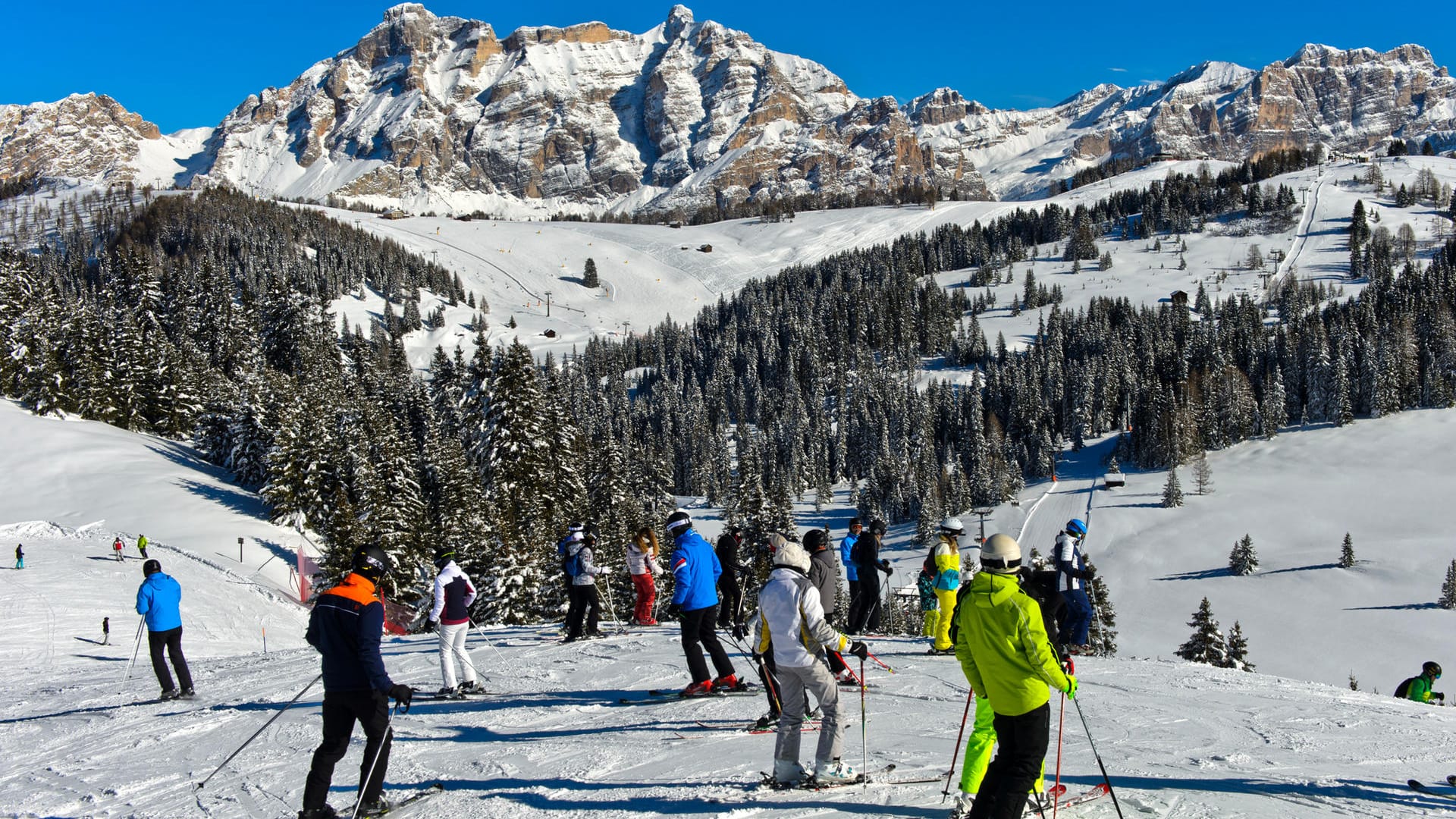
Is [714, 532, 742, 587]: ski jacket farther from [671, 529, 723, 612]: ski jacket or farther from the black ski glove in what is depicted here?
the black ski glove

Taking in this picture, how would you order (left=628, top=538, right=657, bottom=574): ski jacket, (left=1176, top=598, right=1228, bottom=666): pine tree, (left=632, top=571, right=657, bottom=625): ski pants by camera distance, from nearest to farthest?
(left=628, top=538, right=657, bottom=574): ski jacket
(left=632, top=571, right=657, bottom=625): ski pants
(left=1176, top=598, right=1228, bottom=666): pine tree

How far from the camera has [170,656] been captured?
492 inches

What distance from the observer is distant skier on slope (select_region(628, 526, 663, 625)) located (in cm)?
1534

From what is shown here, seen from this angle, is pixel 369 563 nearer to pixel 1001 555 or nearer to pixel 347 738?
pixel 347 738

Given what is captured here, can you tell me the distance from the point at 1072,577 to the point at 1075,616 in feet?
2.79

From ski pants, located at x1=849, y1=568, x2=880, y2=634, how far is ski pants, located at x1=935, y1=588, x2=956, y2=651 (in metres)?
1.48

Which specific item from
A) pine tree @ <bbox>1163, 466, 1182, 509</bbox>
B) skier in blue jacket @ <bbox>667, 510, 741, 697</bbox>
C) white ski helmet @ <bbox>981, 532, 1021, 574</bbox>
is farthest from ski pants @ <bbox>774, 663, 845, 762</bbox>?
pine tree @ <bbox>1163, 466, 1182, 509</bbox>

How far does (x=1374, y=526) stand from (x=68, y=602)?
7980cm

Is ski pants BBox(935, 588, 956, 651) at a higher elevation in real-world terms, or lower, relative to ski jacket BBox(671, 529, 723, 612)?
lower

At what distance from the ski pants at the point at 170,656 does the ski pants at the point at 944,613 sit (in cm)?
1077

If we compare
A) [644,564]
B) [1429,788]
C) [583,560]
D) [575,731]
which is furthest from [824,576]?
[1429,788]

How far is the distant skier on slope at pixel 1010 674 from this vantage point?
18.3ft

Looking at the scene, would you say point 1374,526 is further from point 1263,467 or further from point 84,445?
point 84,445

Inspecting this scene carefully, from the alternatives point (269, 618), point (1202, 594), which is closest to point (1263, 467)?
point (1202, 594)
